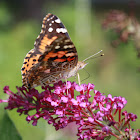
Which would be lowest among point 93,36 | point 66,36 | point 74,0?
point 66,36

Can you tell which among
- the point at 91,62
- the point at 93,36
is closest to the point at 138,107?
the point at 91,62

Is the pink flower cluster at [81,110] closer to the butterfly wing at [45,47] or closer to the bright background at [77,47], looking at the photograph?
the butterfly wing at [45,47]

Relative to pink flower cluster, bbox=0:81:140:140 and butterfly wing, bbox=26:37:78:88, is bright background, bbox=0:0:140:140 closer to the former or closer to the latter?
butterfly wing, bbox=26:37:78:88

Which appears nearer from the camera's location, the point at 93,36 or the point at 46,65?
the point at 46,65

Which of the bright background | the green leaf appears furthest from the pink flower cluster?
the bright background

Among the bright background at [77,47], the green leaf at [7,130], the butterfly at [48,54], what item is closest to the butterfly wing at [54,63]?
the butterfly at [48,54]

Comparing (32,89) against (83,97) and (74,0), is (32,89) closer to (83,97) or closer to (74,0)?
(83,97)
